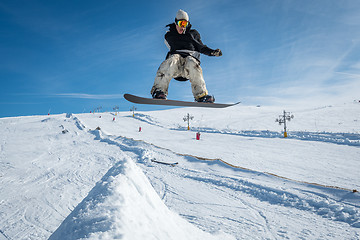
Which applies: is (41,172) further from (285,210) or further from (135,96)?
(285,210)

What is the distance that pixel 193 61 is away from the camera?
183 centimetres

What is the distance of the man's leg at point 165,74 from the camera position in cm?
175

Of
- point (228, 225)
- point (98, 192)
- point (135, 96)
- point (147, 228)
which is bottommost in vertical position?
point (228, 225)

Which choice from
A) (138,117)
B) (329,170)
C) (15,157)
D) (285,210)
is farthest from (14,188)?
(138,117)

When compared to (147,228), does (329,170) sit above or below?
below

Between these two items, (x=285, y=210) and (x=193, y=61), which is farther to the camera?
(x=285, y=210)

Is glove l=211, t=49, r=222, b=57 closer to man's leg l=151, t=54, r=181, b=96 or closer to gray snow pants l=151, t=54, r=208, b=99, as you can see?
gray snow pants l=151, t=54, r=208, b=99

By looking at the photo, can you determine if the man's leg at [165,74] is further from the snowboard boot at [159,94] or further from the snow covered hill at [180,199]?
the snow covered hill at [180,199]

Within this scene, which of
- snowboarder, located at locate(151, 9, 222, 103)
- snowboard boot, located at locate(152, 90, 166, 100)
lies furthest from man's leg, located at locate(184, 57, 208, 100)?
snowboard boot, located at locate(152, 90, 166, 100)

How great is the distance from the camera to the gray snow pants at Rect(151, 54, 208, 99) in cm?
175

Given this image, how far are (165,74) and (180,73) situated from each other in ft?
0.70

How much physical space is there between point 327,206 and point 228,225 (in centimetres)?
250

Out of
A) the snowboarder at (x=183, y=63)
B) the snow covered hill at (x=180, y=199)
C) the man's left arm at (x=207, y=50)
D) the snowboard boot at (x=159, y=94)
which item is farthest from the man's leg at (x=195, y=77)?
the snow covered hill at (x=180, y=199)

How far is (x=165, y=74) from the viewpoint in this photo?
174 cm
